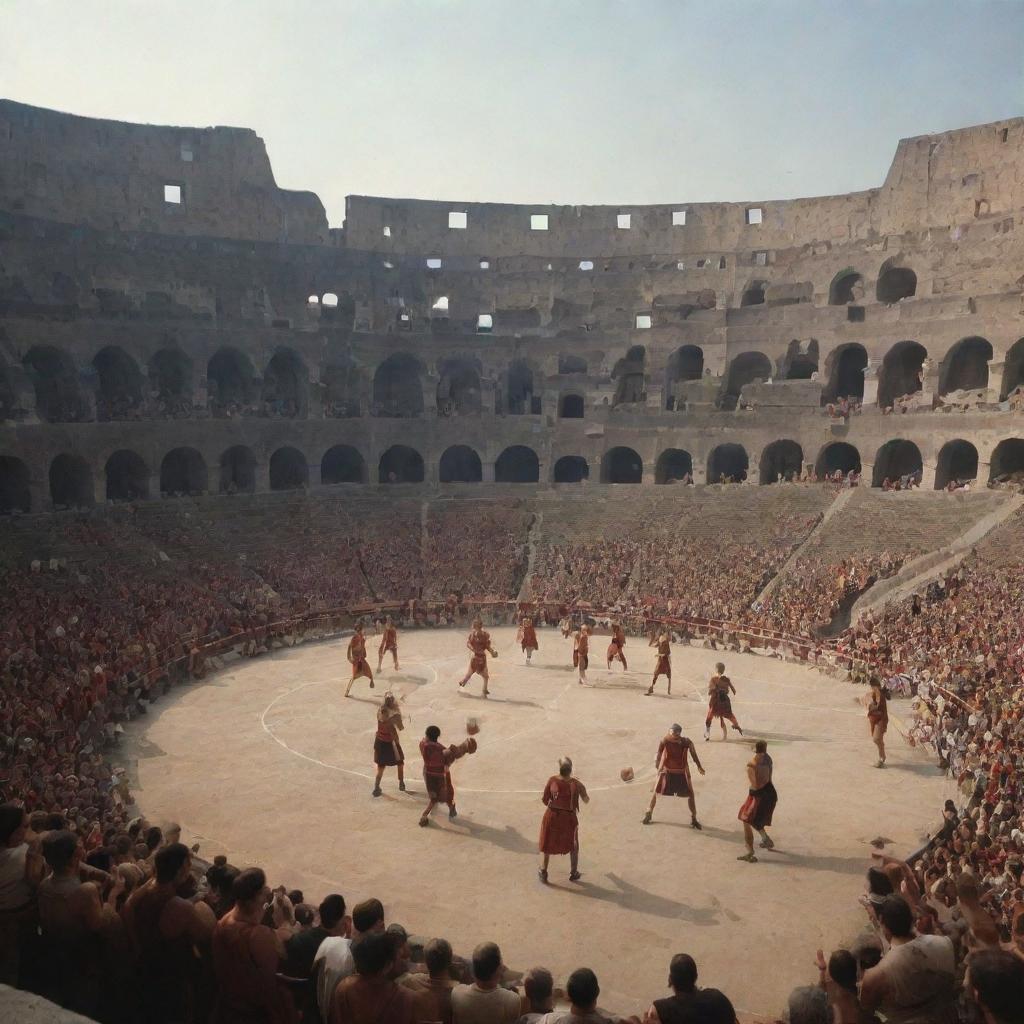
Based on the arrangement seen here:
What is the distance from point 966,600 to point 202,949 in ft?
83.4

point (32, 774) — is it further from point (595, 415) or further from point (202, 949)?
point (595, 415)

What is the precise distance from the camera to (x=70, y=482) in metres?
38.8

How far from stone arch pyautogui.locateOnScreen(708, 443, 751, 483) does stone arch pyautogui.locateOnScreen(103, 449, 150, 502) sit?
94.3ft

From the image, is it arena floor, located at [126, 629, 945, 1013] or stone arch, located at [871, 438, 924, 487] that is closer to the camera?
arena floor, located at [126, 629, 945, 1013]

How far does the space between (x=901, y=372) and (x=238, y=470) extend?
1397 inches

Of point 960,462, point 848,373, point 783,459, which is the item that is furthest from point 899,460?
point 848,373

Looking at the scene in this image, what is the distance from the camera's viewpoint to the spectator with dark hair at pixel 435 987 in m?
5.90

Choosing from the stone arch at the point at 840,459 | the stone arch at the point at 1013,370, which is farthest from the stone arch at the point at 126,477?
the stone arch at the point at 1013,370

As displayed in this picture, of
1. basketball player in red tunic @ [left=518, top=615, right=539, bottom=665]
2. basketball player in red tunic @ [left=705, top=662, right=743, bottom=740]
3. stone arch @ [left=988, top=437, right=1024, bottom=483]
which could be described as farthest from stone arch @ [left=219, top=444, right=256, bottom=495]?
stone arch @ [left=988, top=437, right=1024, bottom=483]

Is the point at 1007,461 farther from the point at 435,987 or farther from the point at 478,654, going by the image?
the point at 435,987

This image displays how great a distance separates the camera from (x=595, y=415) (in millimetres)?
48625

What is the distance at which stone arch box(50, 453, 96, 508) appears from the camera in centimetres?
3791

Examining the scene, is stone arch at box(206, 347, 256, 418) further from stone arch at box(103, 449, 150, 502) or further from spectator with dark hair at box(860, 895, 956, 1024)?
spectator with dark hair at box(860, 895, 956, 1024)

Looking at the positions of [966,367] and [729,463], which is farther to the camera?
[729,463]
